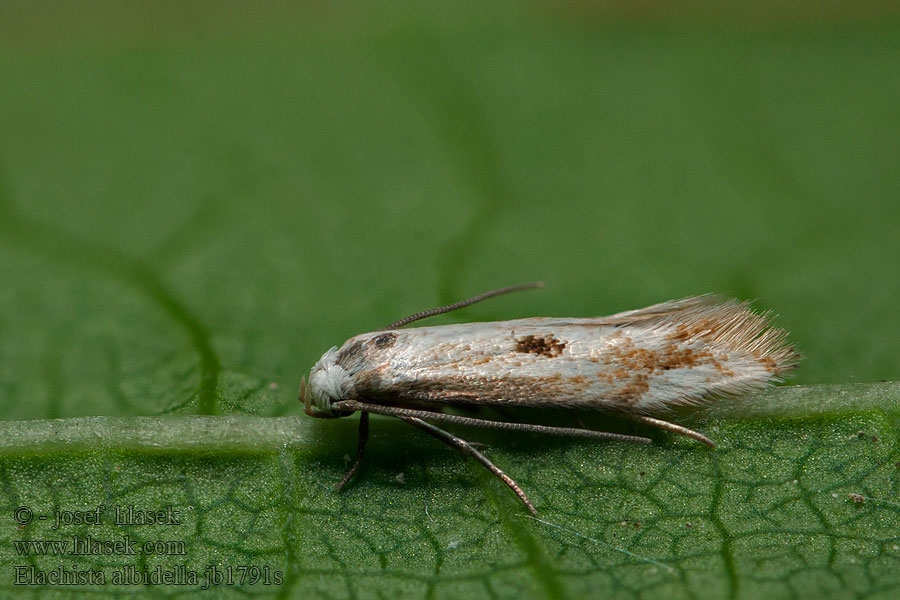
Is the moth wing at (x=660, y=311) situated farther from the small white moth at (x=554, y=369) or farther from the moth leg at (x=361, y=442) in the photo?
the moth leg at (x=361, y=442)

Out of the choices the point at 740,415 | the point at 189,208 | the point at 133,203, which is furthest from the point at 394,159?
the point at 740,415

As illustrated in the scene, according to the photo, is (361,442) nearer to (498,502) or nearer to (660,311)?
(498,502)

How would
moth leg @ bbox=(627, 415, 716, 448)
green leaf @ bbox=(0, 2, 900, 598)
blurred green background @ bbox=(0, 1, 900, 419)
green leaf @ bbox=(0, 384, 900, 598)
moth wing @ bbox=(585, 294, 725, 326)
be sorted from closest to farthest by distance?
green leaf @ bbox=(0, 384, 900, 598) < green leaf @ bbox=(0, 2, 900, 598) < moth leg @ bbox=(627, 415, 716, 448) < moth wing @ bbox=(585, 294, 725, 326) < blurred green background @ bbox=(0, 1, 900, 419)

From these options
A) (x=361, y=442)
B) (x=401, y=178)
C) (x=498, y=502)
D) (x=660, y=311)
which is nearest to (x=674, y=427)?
(x=660, y=311)

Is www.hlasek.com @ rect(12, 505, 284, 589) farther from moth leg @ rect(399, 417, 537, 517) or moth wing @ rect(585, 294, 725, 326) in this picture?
moth wing @ rect(585, 294, 725, 326)

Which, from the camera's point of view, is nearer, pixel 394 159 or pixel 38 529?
pixel 38 529

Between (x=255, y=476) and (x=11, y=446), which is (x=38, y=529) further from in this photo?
(x=255, y=476)

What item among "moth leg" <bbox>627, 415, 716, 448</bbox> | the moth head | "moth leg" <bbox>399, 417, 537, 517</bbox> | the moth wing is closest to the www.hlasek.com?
the moth head
